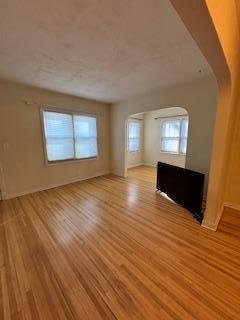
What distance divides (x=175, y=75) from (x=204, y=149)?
159 centimetres

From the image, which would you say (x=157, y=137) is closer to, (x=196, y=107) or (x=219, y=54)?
(x=196, y=107)

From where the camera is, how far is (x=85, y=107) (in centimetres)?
454

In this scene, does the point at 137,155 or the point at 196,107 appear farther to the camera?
the point at 137,155

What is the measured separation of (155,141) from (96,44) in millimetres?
5091

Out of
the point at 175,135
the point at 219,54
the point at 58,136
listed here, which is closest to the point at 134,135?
the point at 175,135

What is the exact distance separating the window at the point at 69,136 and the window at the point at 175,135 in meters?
2.99

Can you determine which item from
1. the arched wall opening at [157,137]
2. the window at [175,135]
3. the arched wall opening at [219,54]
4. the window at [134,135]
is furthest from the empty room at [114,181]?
the window at [175,135]

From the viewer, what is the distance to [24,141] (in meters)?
3.49

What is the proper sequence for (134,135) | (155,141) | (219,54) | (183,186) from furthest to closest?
(134,135), (155,141), (183,186), (219,54)

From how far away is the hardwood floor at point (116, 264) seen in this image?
1246 millimetres

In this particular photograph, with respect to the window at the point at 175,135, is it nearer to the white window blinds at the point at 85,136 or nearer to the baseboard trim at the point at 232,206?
the baseboard trim at the point at 232,206

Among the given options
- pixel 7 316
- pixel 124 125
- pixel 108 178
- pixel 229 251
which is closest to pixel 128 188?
pixel 108 178

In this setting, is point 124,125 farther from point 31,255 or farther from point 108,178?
point 31,255

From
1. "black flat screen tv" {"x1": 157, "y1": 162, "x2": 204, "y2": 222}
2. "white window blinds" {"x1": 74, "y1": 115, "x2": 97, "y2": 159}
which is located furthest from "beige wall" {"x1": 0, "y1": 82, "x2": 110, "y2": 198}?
"black flat screen tv" {"x1": 157, "y1": 162, "x2": 204, "y2": 222}
